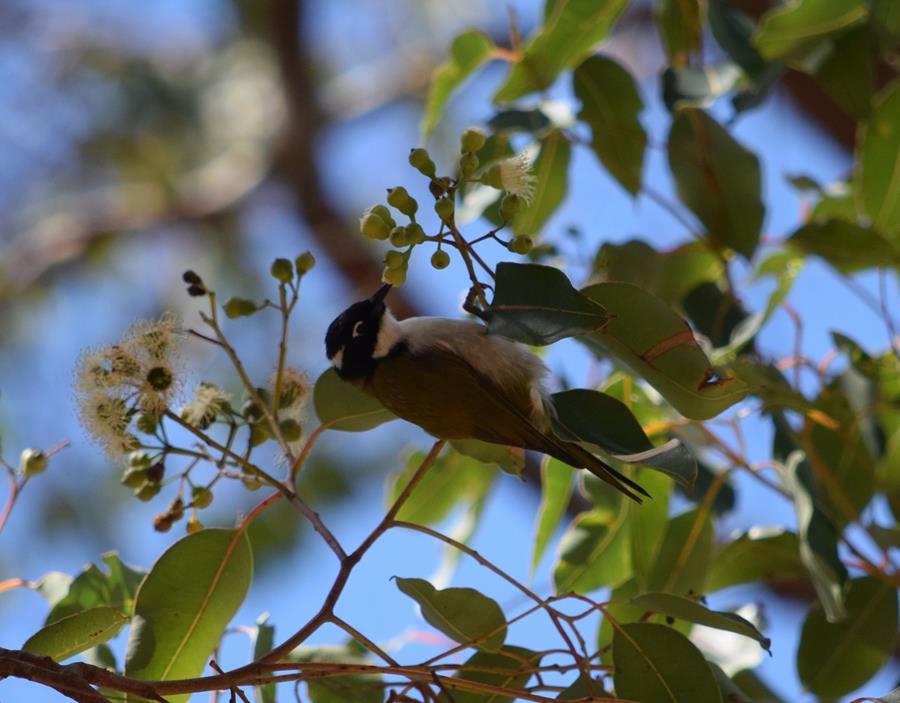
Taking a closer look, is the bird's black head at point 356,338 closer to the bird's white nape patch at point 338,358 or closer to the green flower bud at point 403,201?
the bird's white nape patch at point 338,358

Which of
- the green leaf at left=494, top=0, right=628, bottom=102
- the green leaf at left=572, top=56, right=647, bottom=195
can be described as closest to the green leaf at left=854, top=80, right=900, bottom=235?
the green leaf at left=572, top=56, right=647, bottom=195

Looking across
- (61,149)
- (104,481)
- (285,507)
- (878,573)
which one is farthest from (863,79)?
(61,149)

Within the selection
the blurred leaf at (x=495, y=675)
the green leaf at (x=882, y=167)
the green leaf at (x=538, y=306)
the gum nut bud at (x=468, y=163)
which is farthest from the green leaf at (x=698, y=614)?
the green leaf at (x=882, y=167)

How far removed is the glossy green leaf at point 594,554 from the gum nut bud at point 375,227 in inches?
37.2

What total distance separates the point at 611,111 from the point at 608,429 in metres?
1.14

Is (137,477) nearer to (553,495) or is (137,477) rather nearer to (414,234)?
(414,234)

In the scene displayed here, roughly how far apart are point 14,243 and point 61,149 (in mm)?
665

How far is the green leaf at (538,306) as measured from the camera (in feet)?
4.73

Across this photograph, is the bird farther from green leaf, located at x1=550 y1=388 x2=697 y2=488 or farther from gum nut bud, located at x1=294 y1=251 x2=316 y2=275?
gum nut bud, located at x1=294 y1=251 x2=316 y2=275

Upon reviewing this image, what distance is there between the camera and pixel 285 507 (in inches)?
231

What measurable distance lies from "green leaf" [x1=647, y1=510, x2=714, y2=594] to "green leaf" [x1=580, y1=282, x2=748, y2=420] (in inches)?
26.6

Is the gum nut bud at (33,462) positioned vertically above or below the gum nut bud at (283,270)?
below

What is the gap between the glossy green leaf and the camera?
2.25 metres

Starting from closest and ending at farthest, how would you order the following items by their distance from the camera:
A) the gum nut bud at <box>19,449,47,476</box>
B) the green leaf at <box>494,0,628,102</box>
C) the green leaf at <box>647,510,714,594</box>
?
the gum nut bud at <box>19,449,47,476</box>, the green leaf at <box>647,510,714,594</box>, the green leaf at <box>494,0,628,102</box>
